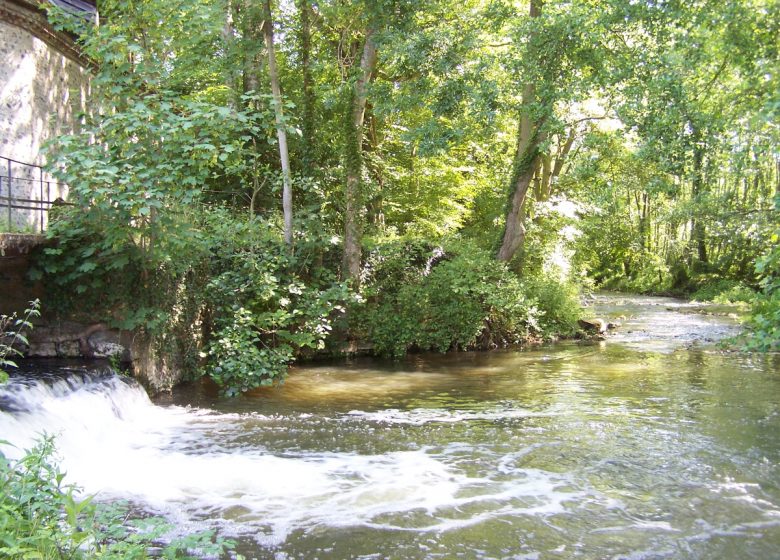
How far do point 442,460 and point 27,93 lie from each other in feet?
40.5

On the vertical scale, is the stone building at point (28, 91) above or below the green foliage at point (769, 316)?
above

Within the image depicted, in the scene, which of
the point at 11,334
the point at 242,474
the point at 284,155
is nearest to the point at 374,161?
the point at 284,155

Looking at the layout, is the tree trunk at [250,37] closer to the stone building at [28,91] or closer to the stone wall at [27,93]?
the stone building at [28,91]

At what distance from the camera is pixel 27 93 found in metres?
13.7

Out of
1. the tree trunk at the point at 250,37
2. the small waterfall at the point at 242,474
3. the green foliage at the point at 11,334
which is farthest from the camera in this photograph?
the tree trunk at the point at 250,37

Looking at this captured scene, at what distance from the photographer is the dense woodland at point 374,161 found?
898 cm

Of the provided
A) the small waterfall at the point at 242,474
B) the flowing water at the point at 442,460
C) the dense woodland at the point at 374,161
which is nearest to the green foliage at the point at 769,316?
the dense woodland at the point at 374,161

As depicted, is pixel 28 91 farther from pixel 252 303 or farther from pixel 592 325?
pixel 592 325

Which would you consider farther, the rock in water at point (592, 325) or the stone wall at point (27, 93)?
the rock in water at point (592, 325)

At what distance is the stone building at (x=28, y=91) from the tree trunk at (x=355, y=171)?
562 centimetres

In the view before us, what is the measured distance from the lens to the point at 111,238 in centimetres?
918

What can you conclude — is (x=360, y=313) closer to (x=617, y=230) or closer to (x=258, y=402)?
(x=258, y=402)

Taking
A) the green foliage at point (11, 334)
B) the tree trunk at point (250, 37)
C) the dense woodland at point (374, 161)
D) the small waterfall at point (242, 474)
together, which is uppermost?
the tree trunk at point (250, 37)

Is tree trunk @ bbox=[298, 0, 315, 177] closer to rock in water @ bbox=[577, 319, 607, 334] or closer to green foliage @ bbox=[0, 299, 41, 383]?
green foliage @ bbox=[0, 299, 41, 383]
